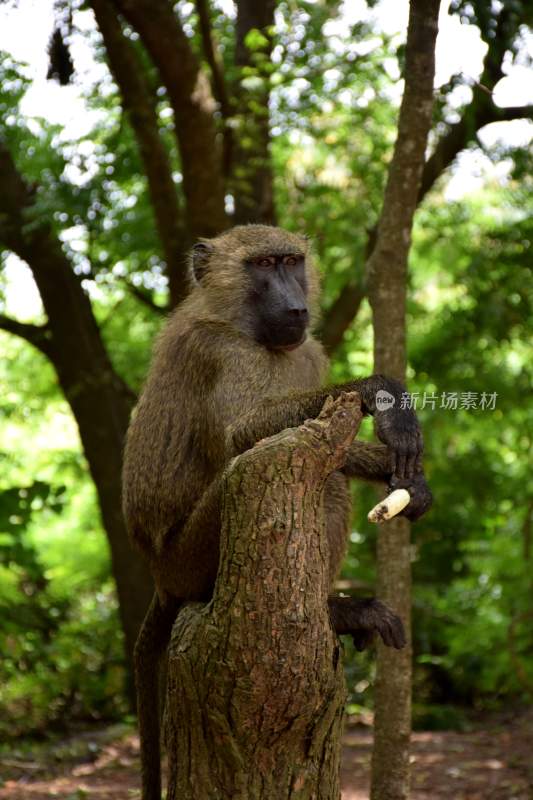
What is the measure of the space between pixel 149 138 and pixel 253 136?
0.83 metres

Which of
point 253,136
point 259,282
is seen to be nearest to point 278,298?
point 259,282

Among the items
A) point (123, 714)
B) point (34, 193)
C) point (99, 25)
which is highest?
point (99, 25)

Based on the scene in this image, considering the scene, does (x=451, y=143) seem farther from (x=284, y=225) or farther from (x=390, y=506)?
(x=390, y=506)

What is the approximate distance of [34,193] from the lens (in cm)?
691

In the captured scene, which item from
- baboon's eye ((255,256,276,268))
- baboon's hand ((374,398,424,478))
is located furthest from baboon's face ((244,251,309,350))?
baboon's hand ((374,398,424,478))

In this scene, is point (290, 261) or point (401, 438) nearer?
point (401, 438)

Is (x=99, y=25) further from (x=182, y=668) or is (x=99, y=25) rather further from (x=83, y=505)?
(x=83, y=505)

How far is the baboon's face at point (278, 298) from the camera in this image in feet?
12.9

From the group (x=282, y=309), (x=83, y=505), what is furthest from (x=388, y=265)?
(x=83, y=505)

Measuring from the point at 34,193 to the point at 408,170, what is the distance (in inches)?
133

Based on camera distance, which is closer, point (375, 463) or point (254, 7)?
point (375, 463)

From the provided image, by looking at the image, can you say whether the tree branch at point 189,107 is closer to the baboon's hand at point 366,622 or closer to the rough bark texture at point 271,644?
the baboon's hand at point 366,622

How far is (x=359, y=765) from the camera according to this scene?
608 centimetres

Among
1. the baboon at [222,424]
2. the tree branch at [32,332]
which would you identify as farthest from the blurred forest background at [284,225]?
the baboon at [222,424]
